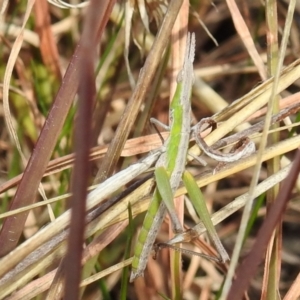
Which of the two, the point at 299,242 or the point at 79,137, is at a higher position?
the point at 79,137

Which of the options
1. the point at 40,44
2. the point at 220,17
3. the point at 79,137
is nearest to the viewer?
the point at 79,137

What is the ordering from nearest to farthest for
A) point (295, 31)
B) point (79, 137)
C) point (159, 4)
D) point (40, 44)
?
point (79, 137) → point (159, 4) → point (40, 44) → point (295, 31)

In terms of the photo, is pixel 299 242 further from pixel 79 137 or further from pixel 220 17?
pixel 79 137

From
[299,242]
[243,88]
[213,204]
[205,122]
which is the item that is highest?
[205,122]

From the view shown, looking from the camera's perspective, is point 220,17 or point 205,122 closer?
point 205,122

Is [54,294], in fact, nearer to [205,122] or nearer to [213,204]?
[205,122]

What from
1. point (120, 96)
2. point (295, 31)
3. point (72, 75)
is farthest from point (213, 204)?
point (72, 75)
